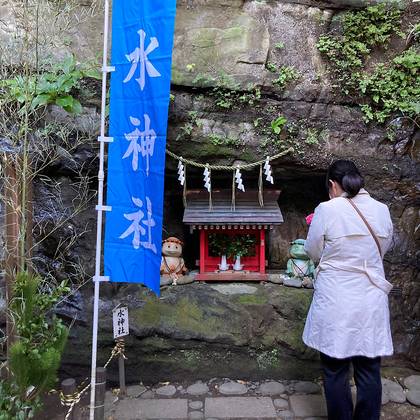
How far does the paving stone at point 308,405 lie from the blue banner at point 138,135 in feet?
5.60

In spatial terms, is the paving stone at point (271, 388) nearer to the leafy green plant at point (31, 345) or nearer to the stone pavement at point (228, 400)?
the stone pavement at point (228, 400)

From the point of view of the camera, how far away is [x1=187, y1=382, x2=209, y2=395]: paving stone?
4.31m

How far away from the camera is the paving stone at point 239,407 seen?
3.94 m

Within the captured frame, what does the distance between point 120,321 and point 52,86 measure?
2144 mm

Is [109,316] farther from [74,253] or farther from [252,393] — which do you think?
[252,393]

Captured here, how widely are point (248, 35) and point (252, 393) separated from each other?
3616 millimetres

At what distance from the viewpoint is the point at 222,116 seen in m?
4.72

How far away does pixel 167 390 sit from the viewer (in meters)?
4.35

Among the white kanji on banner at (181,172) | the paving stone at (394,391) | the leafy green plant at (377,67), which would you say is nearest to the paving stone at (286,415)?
the paving stone at (394,391)

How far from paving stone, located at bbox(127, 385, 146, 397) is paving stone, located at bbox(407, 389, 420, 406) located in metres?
2.45

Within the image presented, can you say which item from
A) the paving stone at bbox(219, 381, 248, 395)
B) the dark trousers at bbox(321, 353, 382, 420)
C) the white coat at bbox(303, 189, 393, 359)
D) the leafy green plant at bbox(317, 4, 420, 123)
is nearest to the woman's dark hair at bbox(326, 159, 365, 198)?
the white coat at bbox(303, 189, 393, 359)

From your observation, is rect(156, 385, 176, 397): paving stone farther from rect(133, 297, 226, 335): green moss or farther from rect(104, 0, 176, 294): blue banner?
rect(104, 0, 176, 294): blue banner

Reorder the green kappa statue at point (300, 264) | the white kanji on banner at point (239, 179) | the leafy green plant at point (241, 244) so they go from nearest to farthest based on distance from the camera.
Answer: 1. the white kanji on banner at point (239, 179)
2. the green kappa statue at point (300, 264)
3. the leafy green plant at point (241, 244)

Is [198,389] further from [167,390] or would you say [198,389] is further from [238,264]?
[238,264]
